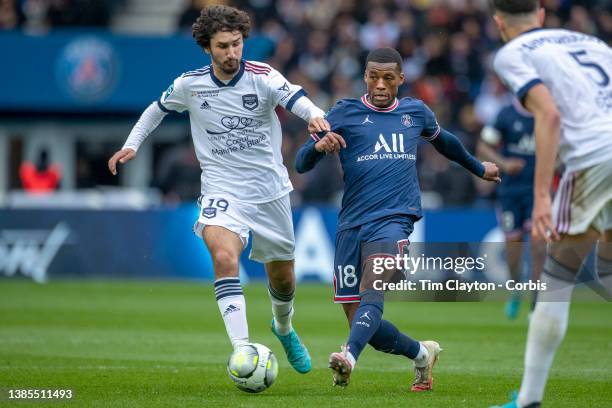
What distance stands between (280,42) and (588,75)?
58.0 ft

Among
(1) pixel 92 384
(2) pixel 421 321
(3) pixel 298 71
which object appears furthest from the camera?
(3) pixel 298 71

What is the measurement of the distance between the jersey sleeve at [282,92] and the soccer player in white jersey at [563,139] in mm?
2234

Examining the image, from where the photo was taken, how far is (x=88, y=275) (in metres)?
20.3

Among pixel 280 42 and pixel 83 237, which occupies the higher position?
pixel 280 42

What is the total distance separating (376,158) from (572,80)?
2.13 metres

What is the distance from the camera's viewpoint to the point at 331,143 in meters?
7.70

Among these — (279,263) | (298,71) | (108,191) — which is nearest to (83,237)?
(108,191)

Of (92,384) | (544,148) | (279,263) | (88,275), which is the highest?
(544,148)

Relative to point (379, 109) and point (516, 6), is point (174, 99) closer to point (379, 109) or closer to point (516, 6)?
point (379, 109)

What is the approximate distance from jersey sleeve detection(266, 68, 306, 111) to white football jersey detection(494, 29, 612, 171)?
7.46 ft

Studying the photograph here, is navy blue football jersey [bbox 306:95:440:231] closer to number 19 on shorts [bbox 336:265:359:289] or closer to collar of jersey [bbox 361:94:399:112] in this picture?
collar of jersey [bbox 361:94:399:112]

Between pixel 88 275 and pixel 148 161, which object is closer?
pixel 88 275

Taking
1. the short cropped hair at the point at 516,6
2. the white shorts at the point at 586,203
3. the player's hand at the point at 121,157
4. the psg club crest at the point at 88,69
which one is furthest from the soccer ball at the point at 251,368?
the psg club crest at the point at 88,69

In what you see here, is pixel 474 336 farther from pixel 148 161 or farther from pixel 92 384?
pixel 148 161
